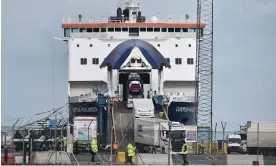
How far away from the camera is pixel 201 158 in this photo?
2057 inches

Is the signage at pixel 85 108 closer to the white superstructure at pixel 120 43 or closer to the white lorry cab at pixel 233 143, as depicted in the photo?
the white superstructure at pixel 120 43

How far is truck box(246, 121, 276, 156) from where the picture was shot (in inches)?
2323

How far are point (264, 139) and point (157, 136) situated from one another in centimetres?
977

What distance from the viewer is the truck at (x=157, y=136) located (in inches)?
2041

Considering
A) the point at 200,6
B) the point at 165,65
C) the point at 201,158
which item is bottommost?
the point at 201,158

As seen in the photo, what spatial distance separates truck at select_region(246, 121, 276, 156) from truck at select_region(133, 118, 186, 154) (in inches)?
296

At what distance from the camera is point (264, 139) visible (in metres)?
59.3

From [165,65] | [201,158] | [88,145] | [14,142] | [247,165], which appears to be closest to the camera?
[247,165]

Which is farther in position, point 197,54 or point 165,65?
point 197,54

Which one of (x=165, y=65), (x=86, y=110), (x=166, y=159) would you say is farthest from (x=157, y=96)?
(x=166, y=159)

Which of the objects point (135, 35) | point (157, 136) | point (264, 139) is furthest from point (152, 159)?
point (135, 35)

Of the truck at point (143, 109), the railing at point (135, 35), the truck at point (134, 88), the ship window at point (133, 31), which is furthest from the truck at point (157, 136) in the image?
the ship window at point (133, 31)

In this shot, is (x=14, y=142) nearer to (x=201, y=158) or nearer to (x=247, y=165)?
(x=201, y=158)

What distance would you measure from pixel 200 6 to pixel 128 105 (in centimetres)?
1954
